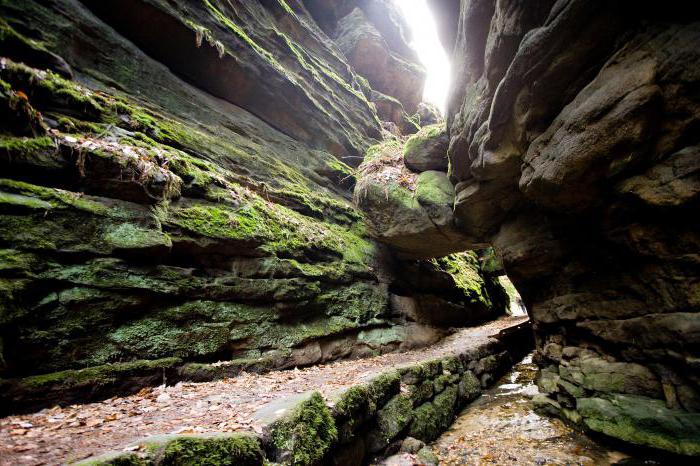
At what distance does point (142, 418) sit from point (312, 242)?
247 inches

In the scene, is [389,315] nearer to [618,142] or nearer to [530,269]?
[530,269]

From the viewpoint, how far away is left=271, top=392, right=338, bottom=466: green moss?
10.7ft

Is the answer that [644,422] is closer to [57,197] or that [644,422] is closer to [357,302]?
[357,302]

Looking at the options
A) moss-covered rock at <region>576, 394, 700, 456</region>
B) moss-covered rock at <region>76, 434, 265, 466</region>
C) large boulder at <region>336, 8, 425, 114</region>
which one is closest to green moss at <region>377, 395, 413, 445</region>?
moss-covered rock at <region>76, 434, 265, 466</region>

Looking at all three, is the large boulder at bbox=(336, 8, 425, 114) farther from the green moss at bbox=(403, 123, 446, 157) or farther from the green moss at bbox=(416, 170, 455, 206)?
the green moss at bbox=(416, 170, 455, 206)

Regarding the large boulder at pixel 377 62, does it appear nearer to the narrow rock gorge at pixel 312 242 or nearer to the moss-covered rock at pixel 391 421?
the narrow rock gorge at pixel 312 242

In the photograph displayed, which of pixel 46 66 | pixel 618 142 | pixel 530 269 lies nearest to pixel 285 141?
pixel 46 66

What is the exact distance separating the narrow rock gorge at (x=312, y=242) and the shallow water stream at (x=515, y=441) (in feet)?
1.22

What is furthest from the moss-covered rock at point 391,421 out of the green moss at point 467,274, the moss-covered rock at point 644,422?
the green moss at point 467,274

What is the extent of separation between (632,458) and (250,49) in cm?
1659

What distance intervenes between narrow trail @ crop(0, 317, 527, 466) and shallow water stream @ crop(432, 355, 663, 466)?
278 cm

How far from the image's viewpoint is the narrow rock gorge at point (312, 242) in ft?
13.4

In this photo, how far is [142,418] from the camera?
3682mm

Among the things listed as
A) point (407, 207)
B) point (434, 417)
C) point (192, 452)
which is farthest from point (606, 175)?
point (192, 452)
